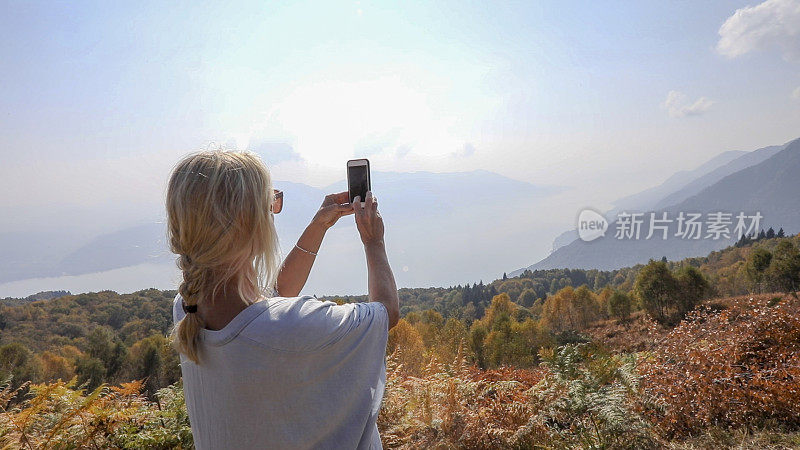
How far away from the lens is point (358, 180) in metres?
1.63

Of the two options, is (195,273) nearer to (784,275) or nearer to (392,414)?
(392,414)

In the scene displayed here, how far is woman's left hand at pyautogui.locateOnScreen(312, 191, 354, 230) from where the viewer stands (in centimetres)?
166

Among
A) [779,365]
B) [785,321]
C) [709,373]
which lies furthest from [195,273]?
[785,321]

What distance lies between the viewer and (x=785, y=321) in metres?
4.41

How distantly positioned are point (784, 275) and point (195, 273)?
4242 cm

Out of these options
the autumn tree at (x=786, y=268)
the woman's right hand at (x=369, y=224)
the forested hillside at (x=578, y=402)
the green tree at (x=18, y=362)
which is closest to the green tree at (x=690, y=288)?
the autumn tree at (x=786, y=268)

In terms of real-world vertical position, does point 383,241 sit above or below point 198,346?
above

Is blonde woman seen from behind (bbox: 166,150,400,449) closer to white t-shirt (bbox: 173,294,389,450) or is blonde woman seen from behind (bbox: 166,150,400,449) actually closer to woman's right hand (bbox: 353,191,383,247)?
white t-shirt (bbox: 173,294,389,450)

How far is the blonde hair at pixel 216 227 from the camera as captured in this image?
3.35 ft

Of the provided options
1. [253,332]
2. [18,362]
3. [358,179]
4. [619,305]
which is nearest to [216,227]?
[253,332]

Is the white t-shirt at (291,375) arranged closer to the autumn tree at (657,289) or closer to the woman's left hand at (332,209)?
the woman's left hand at (332,209)

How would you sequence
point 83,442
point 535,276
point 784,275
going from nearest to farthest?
point 83,442
point 784,275
point 535,276

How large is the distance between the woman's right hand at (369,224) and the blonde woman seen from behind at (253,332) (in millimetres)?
269

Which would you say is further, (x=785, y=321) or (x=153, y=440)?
(x=785, y=321)
